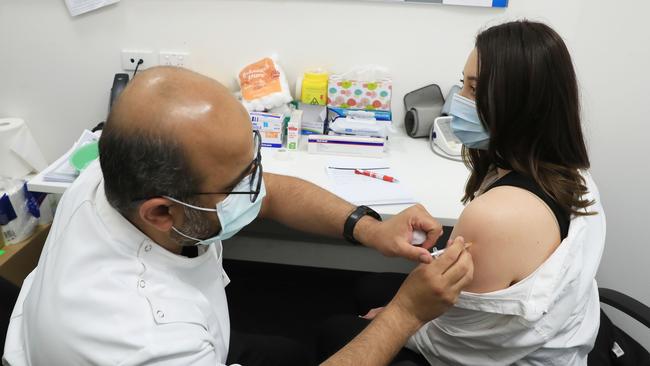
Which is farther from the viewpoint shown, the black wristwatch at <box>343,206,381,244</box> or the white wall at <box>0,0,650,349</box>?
the white wall at <box>0,0,650,349</box>

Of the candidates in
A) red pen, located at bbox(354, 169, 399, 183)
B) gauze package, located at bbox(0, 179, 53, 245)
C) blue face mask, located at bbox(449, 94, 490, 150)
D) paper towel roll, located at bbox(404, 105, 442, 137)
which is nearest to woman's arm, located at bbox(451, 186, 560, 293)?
blue face mask, located at bbox(449, 94, 490, 150)

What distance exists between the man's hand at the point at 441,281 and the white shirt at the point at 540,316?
65mm

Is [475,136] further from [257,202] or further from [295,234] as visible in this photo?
[295,234]

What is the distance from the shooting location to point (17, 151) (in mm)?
1970

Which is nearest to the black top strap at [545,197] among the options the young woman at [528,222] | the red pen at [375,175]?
the young woman at [528,222]

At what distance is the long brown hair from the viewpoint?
37.8 inches

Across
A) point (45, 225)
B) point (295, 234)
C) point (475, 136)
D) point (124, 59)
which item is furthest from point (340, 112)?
point (45, 225)

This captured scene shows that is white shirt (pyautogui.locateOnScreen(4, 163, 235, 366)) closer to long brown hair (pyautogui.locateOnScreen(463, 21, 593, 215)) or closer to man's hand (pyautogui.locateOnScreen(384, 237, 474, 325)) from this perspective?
man's hand (pyautogui.locateOnScreen(384, 237, 474, 325))

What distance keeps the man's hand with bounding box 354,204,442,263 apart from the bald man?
0.14ft

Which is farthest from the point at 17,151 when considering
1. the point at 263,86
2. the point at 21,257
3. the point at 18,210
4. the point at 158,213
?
the point at 158,213

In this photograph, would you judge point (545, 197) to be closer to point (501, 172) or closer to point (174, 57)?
point (501, 172)

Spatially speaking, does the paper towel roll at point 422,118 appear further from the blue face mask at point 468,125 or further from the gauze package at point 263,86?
the blue face mask at point 468,125

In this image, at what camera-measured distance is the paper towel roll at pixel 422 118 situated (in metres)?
1.91

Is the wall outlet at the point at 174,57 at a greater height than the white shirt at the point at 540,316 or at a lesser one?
greater
